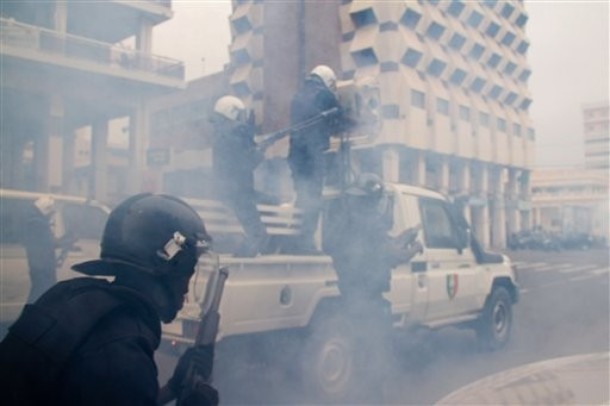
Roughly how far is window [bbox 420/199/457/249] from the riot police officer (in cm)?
138

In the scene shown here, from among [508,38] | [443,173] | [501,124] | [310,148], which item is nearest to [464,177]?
[443,173]

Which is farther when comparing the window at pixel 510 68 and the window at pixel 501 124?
the window at pixel 501 124

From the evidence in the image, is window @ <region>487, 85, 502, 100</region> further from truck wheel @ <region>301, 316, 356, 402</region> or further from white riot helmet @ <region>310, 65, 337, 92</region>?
truck wheel @ <region>301, 316, 356, 402</region>

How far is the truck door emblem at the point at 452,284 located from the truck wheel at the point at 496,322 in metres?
0.59

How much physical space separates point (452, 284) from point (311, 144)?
5.41 ft

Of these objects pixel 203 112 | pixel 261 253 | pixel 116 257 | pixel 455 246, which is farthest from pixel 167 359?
pixel 203 112

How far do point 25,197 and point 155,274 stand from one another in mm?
3469

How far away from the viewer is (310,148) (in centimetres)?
378

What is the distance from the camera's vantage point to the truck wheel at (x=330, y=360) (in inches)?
130

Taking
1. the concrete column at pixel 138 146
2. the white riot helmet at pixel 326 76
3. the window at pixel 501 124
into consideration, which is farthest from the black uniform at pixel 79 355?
the window at pixel 501 124

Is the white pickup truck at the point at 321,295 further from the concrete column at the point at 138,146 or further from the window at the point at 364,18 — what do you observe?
the window at the point at 364,18

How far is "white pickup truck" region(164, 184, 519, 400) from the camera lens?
295 cm

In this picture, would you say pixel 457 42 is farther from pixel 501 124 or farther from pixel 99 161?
pixel 99 161

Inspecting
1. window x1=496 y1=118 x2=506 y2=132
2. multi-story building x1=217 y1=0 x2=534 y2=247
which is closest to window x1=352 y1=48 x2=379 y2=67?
multi-story building x1=217 y1=0 x2=534 y2=247
